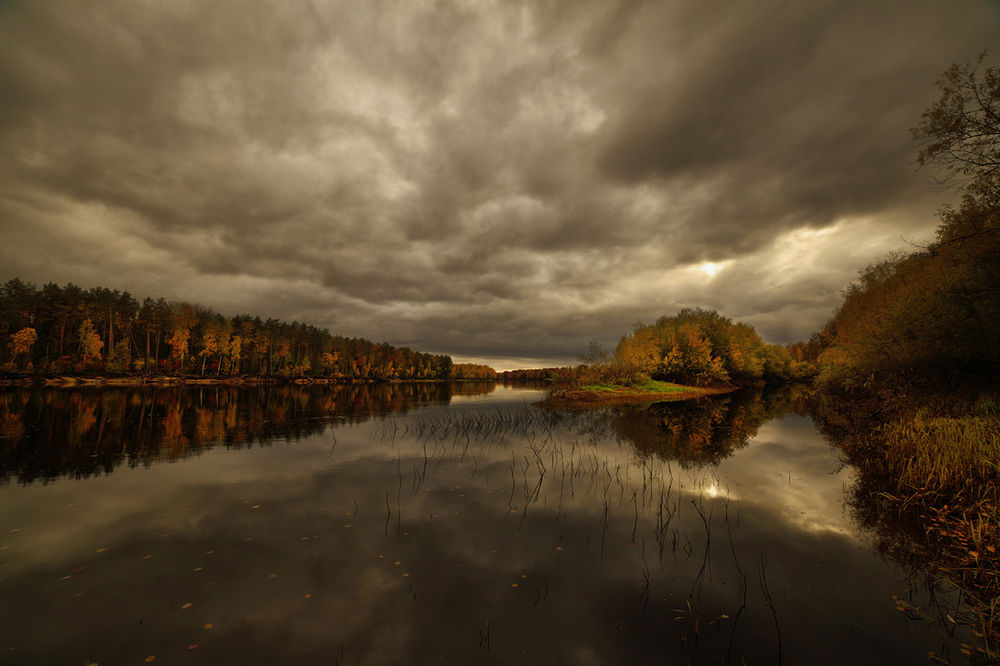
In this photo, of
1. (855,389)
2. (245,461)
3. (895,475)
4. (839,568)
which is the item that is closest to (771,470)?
(895,475)

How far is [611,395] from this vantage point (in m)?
51.0

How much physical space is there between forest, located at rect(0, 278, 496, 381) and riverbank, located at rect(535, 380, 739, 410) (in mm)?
92094

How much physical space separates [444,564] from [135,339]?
119819 mm

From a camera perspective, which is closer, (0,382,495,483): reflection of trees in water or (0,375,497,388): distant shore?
(0,382,495,483): reflection of trees in water

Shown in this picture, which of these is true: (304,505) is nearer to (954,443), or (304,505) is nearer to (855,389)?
(954,443)

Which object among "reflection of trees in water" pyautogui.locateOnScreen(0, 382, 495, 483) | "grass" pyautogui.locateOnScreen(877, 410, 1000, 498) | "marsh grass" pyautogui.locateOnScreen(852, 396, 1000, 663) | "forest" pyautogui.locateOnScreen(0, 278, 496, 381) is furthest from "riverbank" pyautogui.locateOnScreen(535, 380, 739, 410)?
"forest" pyautogui.locateOnScreen(0, 278, 496, 381)

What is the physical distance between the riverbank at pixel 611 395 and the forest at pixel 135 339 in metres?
92.1

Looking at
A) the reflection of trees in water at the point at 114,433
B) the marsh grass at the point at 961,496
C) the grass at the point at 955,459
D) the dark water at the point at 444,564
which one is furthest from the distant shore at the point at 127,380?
the grass at the point at 955,459

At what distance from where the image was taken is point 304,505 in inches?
447

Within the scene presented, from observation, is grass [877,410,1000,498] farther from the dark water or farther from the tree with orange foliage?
the tree with orange foliage

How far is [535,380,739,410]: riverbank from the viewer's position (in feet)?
152

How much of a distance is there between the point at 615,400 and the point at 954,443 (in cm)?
3906

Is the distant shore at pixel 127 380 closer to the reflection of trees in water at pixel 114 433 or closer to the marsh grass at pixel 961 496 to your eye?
the reflection of trees in water at pixel 114 433

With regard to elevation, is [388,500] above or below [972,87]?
below
